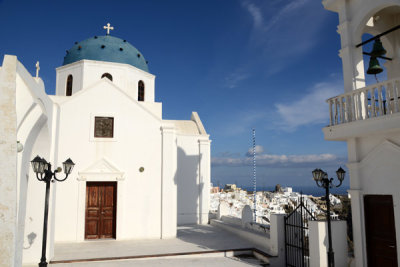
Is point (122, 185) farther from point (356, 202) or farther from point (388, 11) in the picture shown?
point (388, 11)

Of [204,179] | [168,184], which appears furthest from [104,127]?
[204,179]

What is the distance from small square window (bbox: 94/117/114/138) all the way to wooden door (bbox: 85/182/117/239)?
6.37 ft

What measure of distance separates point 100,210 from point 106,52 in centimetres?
832

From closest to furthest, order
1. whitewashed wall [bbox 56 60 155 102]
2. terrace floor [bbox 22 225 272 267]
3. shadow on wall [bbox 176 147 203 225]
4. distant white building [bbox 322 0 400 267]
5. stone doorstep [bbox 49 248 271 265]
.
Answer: distant white building [bbox 322 0 400 267]
terrace floor [bbox 22 225 272 267]
stone doorstep [bbox 49 248 271 265]
whitewashed wall [bbox 56 60 155 102]
shadow on wall [bbox 176 147 203 225]

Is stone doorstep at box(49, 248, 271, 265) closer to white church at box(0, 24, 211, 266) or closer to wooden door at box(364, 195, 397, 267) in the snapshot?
white church at box(0, 24, 211, 266)

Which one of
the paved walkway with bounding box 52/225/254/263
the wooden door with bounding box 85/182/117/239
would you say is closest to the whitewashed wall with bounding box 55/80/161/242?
the wooden door with bounding box 85/182/117/239

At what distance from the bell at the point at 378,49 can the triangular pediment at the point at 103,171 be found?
368 inches

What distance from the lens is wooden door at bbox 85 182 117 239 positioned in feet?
38.8

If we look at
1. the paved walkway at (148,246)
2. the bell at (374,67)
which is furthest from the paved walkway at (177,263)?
the bell at (374,67)

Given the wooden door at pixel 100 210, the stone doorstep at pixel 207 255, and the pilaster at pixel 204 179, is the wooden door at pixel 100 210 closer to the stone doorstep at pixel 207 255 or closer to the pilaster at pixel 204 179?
the stone doorstep at pixel 207 255

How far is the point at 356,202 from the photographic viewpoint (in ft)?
23.9

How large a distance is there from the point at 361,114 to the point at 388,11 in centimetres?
325

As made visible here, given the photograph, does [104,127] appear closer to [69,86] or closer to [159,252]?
[69,86]

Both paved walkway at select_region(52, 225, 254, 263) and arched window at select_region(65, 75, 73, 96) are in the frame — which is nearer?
paved walkway at select_region(52, 225, 254, 263)
